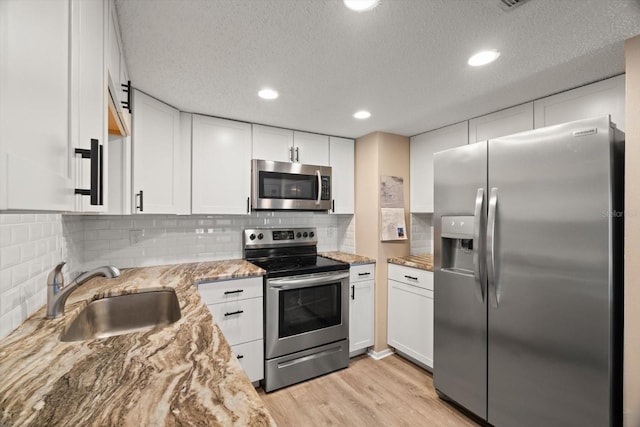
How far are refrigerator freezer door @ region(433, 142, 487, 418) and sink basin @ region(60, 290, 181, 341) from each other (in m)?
1.72

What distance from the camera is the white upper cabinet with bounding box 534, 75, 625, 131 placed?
67.3 inches

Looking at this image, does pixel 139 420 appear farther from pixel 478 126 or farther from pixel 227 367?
pixel 478 126

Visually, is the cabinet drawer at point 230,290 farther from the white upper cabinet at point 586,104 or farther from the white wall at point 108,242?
the white upper cabinet at point 586,104

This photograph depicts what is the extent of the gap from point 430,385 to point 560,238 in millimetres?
1551

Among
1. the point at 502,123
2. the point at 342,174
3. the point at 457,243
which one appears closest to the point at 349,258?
the point at 342,174

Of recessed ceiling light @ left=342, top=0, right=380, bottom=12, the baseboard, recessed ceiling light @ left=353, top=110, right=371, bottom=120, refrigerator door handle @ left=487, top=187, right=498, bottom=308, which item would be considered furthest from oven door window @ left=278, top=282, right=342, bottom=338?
recessed ceiling light @ left=342, top=0, right=380, bottom=12

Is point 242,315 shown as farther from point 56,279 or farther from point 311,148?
point 311,148

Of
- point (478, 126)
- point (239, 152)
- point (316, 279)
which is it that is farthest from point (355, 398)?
point (478, 126)

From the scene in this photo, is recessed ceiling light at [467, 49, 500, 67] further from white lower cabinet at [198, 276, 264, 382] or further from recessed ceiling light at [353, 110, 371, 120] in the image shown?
white lower cabinet at [198, 276, 264, 382]

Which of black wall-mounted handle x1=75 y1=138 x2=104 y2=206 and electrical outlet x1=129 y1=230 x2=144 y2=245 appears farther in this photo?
electrical outlet x1=129 y1=230 x2=144 y2=245

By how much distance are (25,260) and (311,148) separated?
2.26 m

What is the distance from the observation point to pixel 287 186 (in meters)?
2.74

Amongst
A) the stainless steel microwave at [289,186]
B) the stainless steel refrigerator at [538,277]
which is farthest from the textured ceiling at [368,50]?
the stainless steel microwave at [289,186]

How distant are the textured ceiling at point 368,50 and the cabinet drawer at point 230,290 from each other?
1340mm
